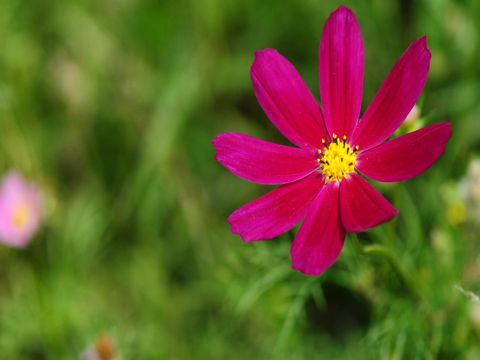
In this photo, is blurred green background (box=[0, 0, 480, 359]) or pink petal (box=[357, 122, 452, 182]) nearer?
pink petal (box=[357, 122, 452, 182])

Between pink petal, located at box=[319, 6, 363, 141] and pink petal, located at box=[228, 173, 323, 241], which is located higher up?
pink petal, located at box=[319, 6, 363, 141]

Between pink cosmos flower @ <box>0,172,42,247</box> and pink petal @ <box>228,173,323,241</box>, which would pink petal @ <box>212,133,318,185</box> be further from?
pink cosmos flower @ <box>0,172,42,247</box>

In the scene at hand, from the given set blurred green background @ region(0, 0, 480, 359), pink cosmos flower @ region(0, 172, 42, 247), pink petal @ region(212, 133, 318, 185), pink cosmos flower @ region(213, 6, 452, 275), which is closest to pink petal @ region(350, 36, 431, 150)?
pink cosmos flower @ region(213, 6, 452, 275)

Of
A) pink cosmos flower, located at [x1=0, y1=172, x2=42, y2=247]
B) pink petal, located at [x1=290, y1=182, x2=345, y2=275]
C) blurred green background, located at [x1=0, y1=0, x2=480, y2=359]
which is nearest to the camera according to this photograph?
pink petal, located at [x1=290, y1=182, x2=345, y2=275]

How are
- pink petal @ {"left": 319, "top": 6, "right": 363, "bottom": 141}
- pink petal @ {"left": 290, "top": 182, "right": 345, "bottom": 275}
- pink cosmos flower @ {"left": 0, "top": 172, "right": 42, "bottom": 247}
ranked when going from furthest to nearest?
pink cosmos flower @ {"left": 0, "top": 172, "right": 42, "bottom": 247}
pink petal @ {"left": 319, "top": 6, "right": 363, "bottom": 141}
pink petal @ {"left": 290, "top": 182, "right": 345, "bottom": 275}

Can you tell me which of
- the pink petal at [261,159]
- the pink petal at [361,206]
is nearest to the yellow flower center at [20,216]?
the pink petal at [261,159]

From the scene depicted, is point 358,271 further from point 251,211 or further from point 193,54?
point 193,54

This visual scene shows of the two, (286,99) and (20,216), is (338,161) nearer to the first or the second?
(286,99)

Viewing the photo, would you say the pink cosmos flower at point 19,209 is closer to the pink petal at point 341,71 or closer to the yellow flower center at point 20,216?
the yellow flower center at point 20,216
